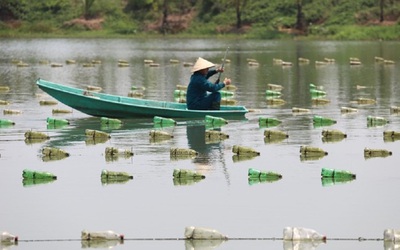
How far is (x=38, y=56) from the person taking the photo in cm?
6488

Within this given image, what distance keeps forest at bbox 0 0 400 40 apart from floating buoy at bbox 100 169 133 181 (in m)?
57.4

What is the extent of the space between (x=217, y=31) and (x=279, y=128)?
58.0 m

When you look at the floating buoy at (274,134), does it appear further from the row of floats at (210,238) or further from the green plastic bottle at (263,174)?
the row of floats at (210,238)

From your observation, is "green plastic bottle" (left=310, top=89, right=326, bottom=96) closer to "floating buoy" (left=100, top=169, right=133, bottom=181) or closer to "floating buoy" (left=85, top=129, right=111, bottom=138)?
"floating buoy" (left=85, top=129, right=111, bottom=138)

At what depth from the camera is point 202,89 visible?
3069 centimetres

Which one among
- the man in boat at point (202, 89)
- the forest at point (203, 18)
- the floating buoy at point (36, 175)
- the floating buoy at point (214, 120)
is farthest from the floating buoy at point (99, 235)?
the forest at point (203, 18)

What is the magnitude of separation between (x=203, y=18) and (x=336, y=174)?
67.5 metres

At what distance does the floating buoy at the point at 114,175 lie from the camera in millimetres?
23000

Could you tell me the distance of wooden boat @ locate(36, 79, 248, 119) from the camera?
102 ft

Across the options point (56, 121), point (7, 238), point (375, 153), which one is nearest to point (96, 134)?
point (56, 121)

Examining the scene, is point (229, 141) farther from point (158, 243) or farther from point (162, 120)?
point (158, 243)

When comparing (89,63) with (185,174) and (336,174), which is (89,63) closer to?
(185,174)

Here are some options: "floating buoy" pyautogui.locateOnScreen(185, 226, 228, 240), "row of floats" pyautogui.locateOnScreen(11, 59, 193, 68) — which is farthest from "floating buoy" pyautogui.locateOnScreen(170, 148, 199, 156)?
"row of floats" pyautogui.locateOnScreen(11, 59, 193, 68)

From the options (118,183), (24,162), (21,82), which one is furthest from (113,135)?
(21,82)
